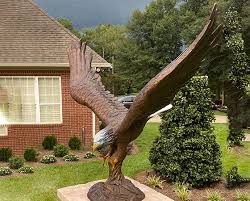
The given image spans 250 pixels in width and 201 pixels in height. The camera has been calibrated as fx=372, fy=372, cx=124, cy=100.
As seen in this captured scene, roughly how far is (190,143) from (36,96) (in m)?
6.80

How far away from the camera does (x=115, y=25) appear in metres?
77.2

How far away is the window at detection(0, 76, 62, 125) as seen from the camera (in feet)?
45.1

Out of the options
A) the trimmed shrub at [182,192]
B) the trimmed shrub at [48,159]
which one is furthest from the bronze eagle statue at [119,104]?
the trimmed shrub at [48,159]

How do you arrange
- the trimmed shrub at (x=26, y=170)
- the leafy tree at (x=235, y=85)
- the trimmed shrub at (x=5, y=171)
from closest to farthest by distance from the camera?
the leafy tree at (x=235, y=85), the trimmed shrub at (x=5, y=171), the trimmed shrub at (x=26, y=170)

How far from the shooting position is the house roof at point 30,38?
13.6 metres

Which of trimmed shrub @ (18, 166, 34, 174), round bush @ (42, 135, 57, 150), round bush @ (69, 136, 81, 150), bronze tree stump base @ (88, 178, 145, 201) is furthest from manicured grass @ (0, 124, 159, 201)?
bronze tree stump base @ (88, 178, 145, 201)

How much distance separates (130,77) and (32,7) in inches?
907

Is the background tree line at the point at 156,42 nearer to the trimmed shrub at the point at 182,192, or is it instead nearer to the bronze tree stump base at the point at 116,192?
the trimmed shrub at the point at 182,192

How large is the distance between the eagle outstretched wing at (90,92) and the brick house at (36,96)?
5.75 meters

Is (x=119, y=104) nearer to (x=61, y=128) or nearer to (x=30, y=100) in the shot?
(x=61, y=128)

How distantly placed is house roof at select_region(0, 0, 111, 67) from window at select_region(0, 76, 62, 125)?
0.71m

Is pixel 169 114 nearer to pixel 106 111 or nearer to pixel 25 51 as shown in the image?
pixel 106 111

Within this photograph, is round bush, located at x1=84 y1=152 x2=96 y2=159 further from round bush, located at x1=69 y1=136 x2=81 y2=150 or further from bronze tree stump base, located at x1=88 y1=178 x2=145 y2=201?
bronze tree stump base, located at x1=88 y1=178 x2=145 y2=201

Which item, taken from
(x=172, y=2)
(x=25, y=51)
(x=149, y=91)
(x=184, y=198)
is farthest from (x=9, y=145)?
(x=172, y=2)
